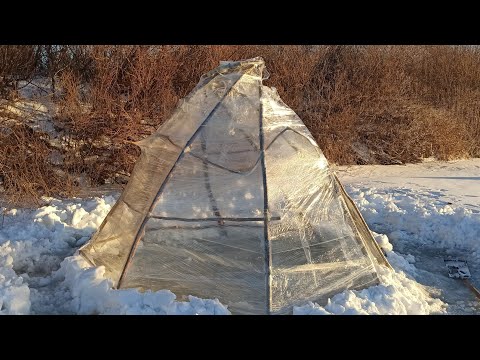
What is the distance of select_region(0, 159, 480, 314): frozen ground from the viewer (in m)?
4.86

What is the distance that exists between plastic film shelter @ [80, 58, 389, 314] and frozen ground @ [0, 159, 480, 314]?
33 cm

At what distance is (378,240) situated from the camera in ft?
22.4

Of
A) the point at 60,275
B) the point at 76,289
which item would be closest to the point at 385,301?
the point at 76,289

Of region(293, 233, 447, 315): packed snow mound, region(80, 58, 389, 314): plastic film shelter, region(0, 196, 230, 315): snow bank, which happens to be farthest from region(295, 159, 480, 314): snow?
region(0, 196, 230, 315): snow bank

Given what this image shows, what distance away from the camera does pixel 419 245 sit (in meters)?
7.46

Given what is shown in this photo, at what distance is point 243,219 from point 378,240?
2.43 meters

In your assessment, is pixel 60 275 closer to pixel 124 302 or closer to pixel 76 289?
pixel 76 289

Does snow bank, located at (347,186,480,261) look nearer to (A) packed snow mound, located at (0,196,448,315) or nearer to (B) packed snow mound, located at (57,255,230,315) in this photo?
(A) packed snow mound, located at (0,196,448,315)

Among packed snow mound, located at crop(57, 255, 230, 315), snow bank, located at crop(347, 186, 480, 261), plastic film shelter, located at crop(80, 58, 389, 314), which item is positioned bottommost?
snow bank, located at crop(347, 186, 480, 261)

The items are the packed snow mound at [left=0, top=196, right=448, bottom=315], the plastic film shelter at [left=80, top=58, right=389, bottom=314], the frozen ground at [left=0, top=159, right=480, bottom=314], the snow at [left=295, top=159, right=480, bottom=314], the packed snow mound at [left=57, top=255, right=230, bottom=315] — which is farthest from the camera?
the plastic film shelter at [left=80, top=58, right=389, bottom=314]

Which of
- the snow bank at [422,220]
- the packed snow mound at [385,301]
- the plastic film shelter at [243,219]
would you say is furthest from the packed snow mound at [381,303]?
the snow bank at [422,220]

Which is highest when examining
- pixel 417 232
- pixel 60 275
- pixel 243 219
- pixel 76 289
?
pixel 243 219

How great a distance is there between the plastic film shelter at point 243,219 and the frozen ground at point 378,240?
330mm

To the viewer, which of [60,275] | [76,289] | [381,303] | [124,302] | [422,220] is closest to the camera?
[124,302]
